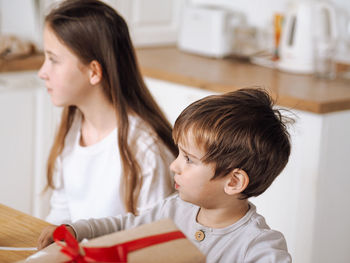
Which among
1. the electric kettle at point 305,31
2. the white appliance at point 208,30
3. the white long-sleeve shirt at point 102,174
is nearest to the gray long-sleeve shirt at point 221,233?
the white long-sleeve shirt at point 102,174

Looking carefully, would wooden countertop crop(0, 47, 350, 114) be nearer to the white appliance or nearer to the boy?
the white appliance

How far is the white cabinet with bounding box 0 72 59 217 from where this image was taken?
2404 mm

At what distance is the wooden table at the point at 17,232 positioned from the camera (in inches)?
38.3

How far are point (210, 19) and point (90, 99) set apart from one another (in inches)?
52.6

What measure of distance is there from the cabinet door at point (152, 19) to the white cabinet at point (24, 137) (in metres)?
0.67

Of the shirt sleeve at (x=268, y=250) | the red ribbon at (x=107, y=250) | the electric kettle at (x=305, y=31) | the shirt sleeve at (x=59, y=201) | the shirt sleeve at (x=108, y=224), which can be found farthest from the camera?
Result: the electric kettle at (x=305, y=31)

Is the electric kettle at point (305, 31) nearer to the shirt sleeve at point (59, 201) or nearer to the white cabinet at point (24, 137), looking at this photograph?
the white cabinet at point (24, 137)

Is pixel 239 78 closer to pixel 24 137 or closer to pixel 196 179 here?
pixel 24 137

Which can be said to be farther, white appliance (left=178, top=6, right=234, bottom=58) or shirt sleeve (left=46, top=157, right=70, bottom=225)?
white appliance (left=178, top=6, right=234, bottom=58)

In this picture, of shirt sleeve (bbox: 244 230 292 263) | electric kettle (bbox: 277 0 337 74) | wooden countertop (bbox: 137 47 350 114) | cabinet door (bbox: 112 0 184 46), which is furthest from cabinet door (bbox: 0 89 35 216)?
shirt sleeve (bbox: 244 230 292 263)

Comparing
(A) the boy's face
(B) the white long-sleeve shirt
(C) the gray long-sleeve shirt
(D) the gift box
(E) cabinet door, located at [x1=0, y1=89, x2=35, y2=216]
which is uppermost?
(D) the gift box

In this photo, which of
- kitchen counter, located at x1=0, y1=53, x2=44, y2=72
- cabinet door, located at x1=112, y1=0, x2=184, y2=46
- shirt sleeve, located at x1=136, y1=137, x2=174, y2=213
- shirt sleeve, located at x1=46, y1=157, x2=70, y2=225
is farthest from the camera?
cabinet door, located at x1=112, y1=0, x2=184, y2=46

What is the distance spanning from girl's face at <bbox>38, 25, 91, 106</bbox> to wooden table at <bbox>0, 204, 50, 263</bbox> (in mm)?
444

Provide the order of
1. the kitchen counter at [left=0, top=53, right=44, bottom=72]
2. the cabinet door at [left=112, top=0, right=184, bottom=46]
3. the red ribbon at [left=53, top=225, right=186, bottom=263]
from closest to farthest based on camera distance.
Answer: the red ribbon at [left=53, top=225, right=186, bottom=263] < the kitchen counter at [left=0, top=53, right=44, bottom=72] < the cabinet door at [left=112, top=0, right=184, bottom=46]
